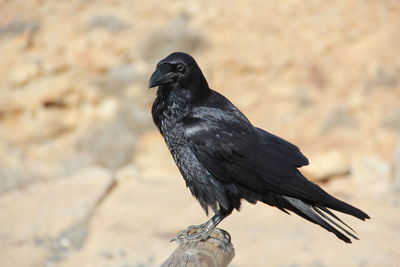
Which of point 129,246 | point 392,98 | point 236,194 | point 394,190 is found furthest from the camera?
point 392,98

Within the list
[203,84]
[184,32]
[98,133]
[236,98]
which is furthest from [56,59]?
[203,84]

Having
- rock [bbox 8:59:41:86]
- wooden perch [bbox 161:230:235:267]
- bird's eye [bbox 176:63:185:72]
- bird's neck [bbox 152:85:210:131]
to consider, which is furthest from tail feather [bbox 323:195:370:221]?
rock [bbox 8:59:41:86]

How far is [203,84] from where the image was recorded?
13.2 feet

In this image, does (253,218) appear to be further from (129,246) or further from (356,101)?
(356,101)

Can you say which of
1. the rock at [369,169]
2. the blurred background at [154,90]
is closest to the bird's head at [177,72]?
the blurred background at [154,90]

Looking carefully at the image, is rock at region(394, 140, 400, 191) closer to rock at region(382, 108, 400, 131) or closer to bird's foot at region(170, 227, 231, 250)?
rock at region(382, 108, 400, 131)

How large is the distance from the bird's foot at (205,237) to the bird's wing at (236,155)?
0.35 m

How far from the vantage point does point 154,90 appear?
33.3 ft

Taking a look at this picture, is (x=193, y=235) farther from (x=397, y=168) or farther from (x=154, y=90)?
(x=154, y=90)

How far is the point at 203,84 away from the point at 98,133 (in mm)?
6429

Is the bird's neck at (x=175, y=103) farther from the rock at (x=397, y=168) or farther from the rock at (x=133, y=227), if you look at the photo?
the rock at (x=397, y=168)

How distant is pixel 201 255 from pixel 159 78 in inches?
39.9

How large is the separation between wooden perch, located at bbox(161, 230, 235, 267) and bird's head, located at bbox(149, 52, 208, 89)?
0.90 m

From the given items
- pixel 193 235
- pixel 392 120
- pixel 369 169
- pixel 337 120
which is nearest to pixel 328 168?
pixel 369 169
